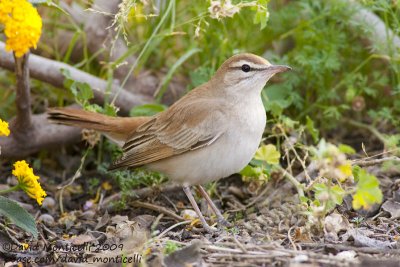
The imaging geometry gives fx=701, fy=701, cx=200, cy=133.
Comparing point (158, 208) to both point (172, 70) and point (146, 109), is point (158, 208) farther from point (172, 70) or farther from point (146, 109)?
point (172, 70)

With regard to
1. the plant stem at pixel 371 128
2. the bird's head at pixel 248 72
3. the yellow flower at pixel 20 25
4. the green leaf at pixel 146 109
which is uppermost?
the yellow flower at pixel 20 25

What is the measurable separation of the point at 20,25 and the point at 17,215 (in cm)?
132

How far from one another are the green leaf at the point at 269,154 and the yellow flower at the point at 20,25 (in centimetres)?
215

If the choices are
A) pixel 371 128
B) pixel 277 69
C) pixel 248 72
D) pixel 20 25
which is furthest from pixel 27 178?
pixel 371 128

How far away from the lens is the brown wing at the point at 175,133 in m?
5.29

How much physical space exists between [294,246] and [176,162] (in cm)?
139

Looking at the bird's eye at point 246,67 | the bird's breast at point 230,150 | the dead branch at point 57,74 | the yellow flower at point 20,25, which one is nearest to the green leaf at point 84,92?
the dead branch at point 57,74

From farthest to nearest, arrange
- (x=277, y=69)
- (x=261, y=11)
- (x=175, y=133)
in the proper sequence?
1. (x=175, y=133)
2. (x=277, y=69)
3. (x=261, y=11)

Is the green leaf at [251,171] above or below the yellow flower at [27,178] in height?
below

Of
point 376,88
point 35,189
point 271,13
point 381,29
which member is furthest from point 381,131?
point 35,189

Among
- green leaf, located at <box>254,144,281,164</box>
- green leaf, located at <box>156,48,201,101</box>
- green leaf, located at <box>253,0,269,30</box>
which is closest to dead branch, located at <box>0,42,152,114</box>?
green leaf, located at <box>156,48,201,101</box>

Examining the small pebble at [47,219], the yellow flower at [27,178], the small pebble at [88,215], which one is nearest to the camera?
the yellow flower at [27,178]

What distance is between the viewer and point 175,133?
216 inches
